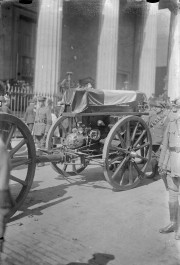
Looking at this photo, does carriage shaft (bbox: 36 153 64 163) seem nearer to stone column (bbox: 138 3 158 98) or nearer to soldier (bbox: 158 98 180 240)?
soldier (bbox: 158 98 180 240)

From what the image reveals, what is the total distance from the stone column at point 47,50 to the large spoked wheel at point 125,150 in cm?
715

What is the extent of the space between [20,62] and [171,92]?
→ 826cm

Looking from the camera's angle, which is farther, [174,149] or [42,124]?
[42,124]

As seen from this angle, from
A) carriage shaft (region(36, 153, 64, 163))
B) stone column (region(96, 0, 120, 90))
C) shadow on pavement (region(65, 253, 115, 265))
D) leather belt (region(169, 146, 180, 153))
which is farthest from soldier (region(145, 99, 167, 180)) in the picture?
stone column (region(96, 0, 120, 90))

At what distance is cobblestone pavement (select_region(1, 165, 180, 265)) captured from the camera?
3568mm

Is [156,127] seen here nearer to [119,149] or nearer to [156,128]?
[156,128]

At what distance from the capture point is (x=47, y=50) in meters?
13.4

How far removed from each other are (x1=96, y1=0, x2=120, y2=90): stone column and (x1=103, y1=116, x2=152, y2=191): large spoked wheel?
1005cm

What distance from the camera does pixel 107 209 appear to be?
5164 millimetres

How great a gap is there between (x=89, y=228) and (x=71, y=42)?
16662 millimetres

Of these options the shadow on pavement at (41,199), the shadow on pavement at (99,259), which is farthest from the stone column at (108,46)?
the shadow on pavement at (99,259)

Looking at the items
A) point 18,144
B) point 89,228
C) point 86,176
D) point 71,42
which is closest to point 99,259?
point 89,228

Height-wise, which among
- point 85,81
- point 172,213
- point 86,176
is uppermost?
point 85,81

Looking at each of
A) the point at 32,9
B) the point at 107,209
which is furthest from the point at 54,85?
the point at 107,209
